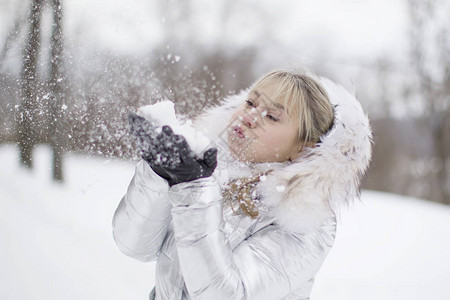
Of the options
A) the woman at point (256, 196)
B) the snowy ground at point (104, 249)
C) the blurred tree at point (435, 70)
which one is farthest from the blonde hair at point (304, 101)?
the blurred tree at point (435, 70)

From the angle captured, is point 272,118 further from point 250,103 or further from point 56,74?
point 56,74

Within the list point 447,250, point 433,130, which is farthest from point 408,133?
point 447,250

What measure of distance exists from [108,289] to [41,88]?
225 centimetres

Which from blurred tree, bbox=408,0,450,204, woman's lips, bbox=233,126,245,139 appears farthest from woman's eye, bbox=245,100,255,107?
blurred tree, bbox=408,0,450,204

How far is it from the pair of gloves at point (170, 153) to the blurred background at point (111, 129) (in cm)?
32

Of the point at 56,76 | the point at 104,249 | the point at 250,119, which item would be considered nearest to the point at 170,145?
the point at 250,119

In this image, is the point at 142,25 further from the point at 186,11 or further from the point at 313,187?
the point at 313,187

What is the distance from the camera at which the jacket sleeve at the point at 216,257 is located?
0.95m

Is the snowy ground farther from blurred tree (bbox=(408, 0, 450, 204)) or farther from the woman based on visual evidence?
blurred tree (bbox=(408, 0, 450, 204))

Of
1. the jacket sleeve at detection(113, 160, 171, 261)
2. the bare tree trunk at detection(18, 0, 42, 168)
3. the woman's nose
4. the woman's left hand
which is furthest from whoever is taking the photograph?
the bare tree trunk at detection(18, 0, 42, 168)

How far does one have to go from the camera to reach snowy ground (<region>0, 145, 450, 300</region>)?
122 inches

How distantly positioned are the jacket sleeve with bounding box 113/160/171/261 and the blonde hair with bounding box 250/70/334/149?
511mm

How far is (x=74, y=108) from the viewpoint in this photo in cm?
145

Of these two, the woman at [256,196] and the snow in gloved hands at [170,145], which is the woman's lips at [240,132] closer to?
the woman at [256,196]
